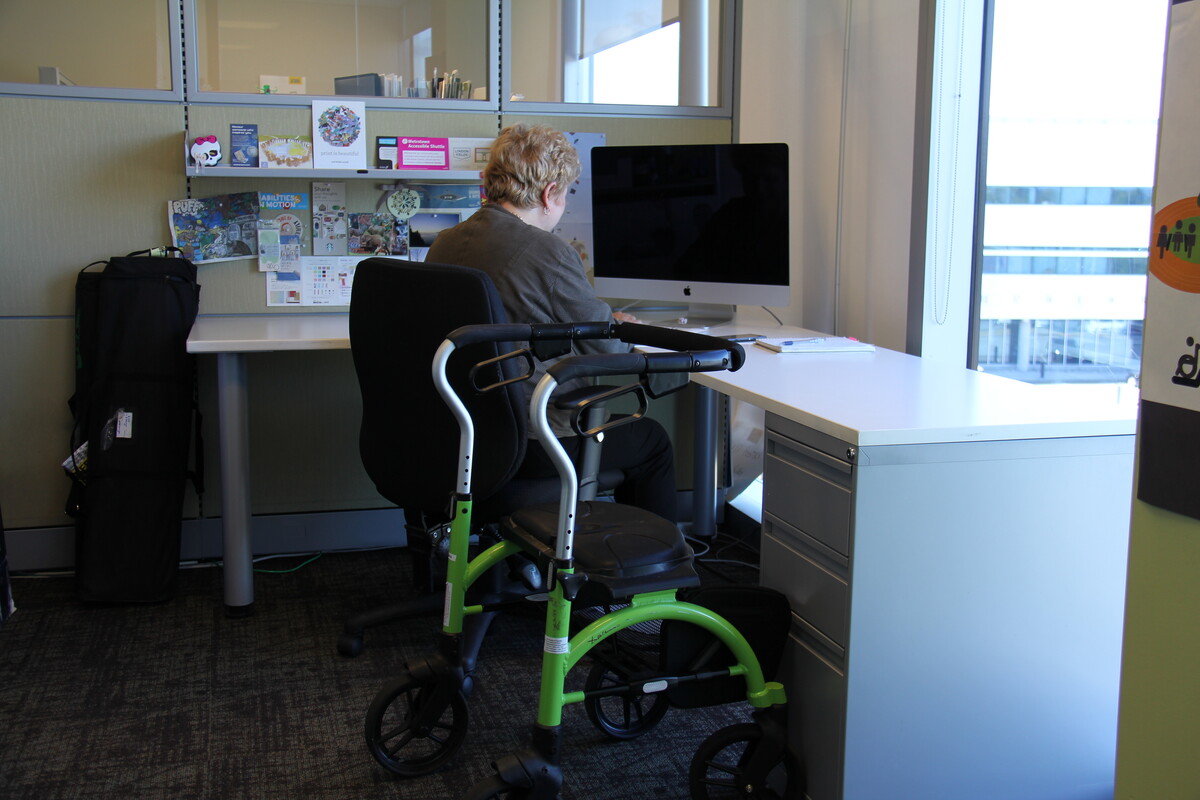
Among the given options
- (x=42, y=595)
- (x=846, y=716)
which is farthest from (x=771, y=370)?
(x=42, y=595)

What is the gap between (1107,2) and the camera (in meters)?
2.15

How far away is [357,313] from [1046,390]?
4.27ft

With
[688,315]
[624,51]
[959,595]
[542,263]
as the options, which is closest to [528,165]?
[542,263]

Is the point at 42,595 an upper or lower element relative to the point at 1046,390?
lower

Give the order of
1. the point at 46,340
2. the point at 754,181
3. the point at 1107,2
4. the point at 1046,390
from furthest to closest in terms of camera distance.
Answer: the point at 46,340
the point at 754,181
the point at 1107,2
the point at 1046,390

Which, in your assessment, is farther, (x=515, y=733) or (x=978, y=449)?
(x=515, y=733)

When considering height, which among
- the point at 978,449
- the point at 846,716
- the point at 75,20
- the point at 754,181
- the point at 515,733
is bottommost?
the point at 515,733

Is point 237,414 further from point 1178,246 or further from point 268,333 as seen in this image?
point 1178,246

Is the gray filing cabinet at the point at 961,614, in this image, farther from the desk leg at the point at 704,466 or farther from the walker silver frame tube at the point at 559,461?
the desk leg at the point at 704,466

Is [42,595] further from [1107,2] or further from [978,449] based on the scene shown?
[1107,2]

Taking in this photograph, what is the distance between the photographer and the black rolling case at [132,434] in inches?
104

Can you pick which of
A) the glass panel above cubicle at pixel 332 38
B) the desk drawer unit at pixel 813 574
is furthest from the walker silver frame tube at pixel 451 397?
the glass panel above cubicle at pixel 332 38

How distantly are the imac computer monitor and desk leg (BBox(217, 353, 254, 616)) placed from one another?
1047 millimetres

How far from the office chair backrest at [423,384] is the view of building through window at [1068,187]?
1276mm
